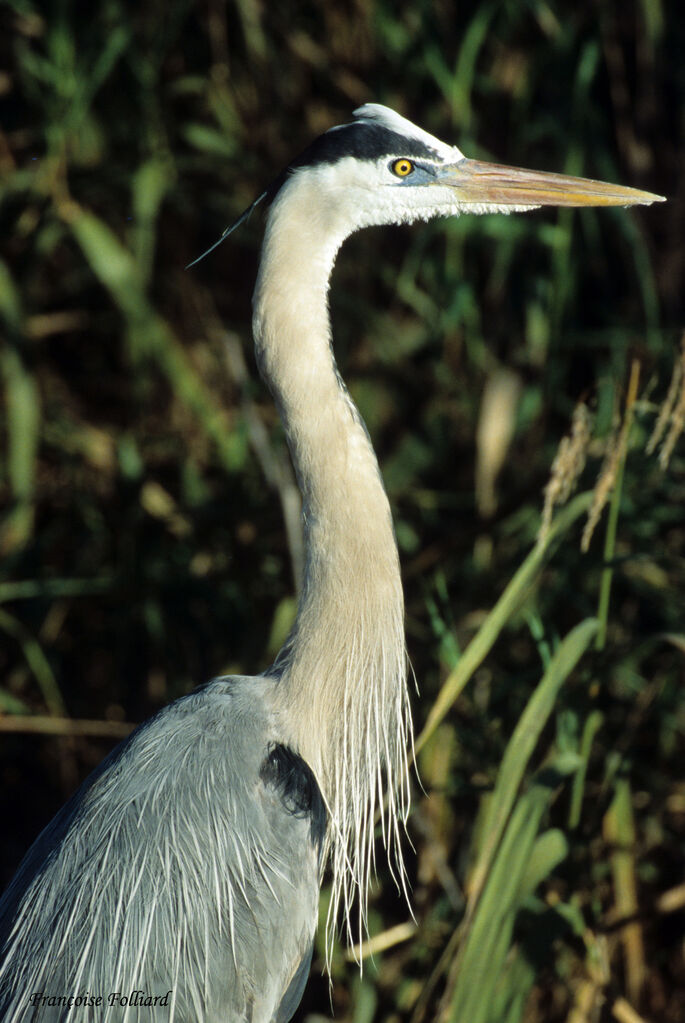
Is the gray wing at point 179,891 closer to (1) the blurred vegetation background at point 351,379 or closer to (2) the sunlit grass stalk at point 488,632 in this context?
(2) the sunlit grass stalk at point 488,632

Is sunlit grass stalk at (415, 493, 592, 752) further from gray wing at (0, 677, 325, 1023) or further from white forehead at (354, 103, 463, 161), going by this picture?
white forehead at (354, 103, 463, 161)

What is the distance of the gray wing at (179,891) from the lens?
1470 millimetres

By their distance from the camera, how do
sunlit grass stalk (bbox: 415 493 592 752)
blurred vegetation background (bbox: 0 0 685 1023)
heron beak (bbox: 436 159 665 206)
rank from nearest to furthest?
sunlit grass stalk (bbox: 415 493 592 752) < heron beak (bbox: 436 159 665 206) < blurred vegetation background (bbox: 0 0 685 1023)

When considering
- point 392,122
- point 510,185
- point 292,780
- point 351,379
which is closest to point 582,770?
point 292,780

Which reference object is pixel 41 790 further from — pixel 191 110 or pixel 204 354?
pixel 191 110

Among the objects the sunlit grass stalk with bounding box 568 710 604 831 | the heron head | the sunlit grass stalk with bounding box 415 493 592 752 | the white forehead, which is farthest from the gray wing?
the white forehead

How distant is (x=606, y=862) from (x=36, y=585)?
1346mm

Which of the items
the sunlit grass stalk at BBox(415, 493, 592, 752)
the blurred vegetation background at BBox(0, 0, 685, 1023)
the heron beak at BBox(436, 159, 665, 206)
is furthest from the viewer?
the blurred vegetation background at BBox(0, 0, 685, 1023)

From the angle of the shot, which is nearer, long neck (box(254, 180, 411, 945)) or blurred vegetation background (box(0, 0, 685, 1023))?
long neck (box(254, 180, 411, 945))

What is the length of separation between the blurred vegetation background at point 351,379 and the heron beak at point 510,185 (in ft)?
1.97

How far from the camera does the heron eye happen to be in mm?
1492

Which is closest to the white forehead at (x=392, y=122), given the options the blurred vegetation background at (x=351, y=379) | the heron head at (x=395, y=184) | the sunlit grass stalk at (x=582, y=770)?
the heron head at (x=395, y=184)

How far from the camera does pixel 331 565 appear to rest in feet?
4.91

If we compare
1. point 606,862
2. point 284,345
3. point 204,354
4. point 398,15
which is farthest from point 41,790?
point 398,15
